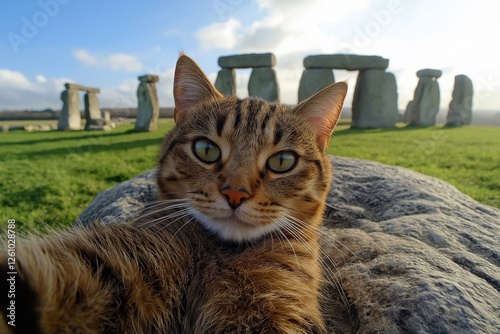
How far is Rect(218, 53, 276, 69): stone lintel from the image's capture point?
14.9 metres

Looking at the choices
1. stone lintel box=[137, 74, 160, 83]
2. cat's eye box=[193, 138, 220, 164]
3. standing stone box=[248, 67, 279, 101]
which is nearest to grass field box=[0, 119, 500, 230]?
cat's eye box=[193, 138, 220, 164]

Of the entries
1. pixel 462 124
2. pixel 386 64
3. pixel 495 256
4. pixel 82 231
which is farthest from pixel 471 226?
pixel 462 124

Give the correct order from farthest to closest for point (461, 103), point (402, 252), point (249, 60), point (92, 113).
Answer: point (92, 113), point (461, 103), point (249, 60), point (402, 252)

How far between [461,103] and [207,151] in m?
19.2

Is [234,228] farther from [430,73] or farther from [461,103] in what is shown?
[461,103]

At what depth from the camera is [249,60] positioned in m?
14.9

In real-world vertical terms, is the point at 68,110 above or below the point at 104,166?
above

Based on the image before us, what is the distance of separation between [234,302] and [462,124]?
63.4ft

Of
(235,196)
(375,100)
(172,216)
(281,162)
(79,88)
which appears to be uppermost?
(79,88)

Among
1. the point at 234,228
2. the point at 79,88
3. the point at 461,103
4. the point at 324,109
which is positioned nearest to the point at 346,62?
the point at 461,103

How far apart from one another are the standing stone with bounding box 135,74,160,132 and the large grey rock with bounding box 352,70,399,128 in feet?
29.6

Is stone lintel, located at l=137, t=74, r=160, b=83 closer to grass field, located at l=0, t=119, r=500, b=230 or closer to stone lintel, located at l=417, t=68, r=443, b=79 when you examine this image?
grass field, located at l=0, t=119, r=500, b=230

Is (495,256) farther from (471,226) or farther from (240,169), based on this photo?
(240,169)

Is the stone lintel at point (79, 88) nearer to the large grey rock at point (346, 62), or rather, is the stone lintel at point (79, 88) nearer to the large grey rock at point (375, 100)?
the large grey rock at point (346, 62)
